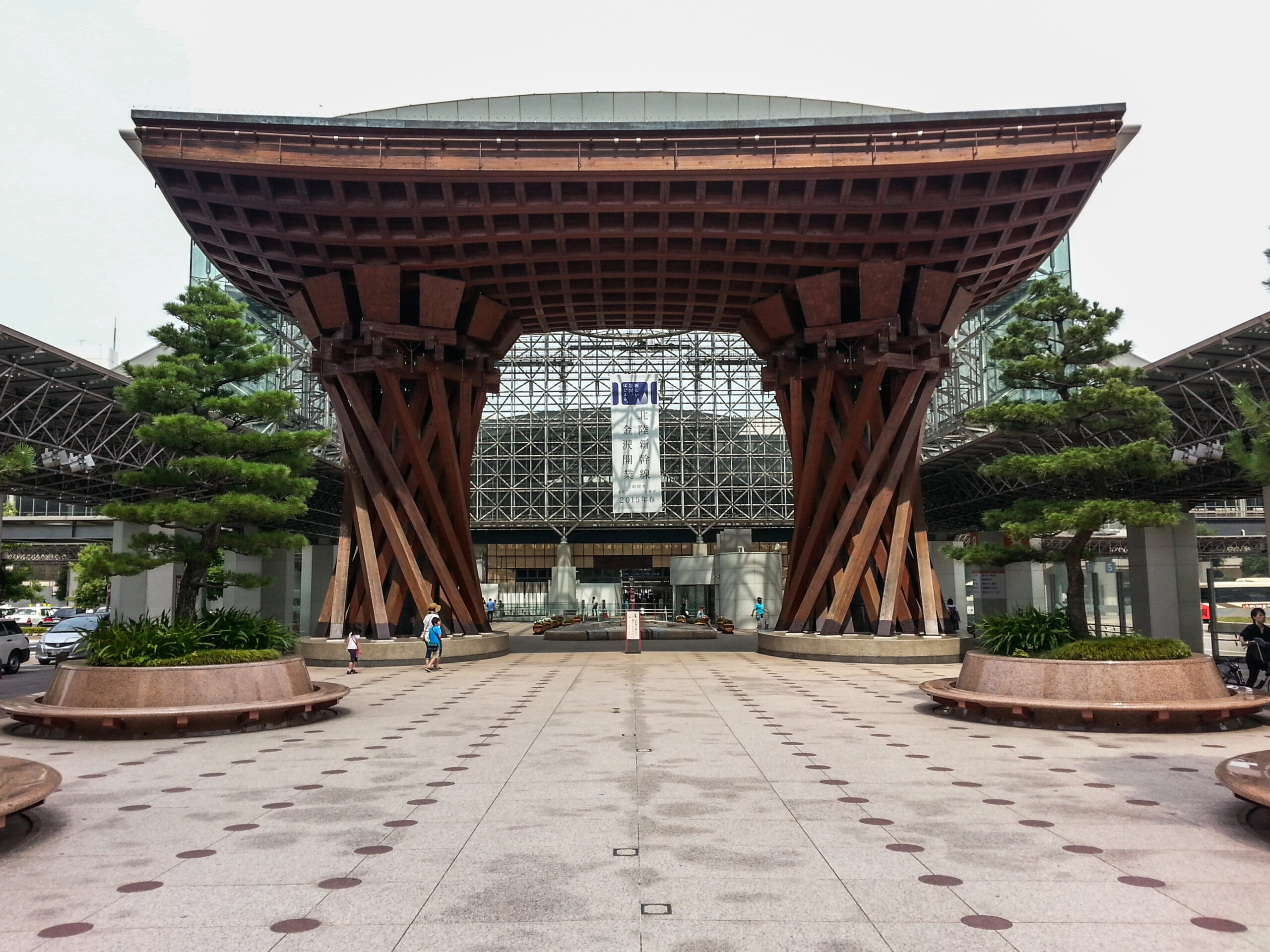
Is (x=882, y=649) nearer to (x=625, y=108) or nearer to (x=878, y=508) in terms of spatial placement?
(x=878, y=508)

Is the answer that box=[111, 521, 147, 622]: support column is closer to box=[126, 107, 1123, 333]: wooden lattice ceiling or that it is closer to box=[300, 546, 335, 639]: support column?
box=[300, 546, 335, 639]: support column

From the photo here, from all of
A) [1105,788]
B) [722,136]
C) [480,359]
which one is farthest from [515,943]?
[480,359]

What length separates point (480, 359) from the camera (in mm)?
25328

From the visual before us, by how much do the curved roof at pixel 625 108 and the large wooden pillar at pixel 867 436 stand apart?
10.4m

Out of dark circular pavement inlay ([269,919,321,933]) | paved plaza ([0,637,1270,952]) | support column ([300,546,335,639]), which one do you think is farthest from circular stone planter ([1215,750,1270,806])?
support column ([300,546,335,639])

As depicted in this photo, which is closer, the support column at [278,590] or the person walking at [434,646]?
the person walking at [434,646]

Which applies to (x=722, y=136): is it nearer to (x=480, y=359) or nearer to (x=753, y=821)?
(x=480, y=359)

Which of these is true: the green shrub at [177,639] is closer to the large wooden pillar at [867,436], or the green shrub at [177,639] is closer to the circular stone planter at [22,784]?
the circular stone planter at [22,784]

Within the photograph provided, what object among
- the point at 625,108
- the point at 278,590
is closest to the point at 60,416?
the point at 278,590

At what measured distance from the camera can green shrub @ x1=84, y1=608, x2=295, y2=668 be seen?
1156 centimetres

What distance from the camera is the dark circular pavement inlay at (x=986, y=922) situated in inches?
176

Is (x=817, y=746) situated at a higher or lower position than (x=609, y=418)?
lower

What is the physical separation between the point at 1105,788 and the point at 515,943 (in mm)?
5471

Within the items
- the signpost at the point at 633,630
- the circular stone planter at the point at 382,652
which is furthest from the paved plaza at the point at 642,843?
the signpost at the point at 633,630
